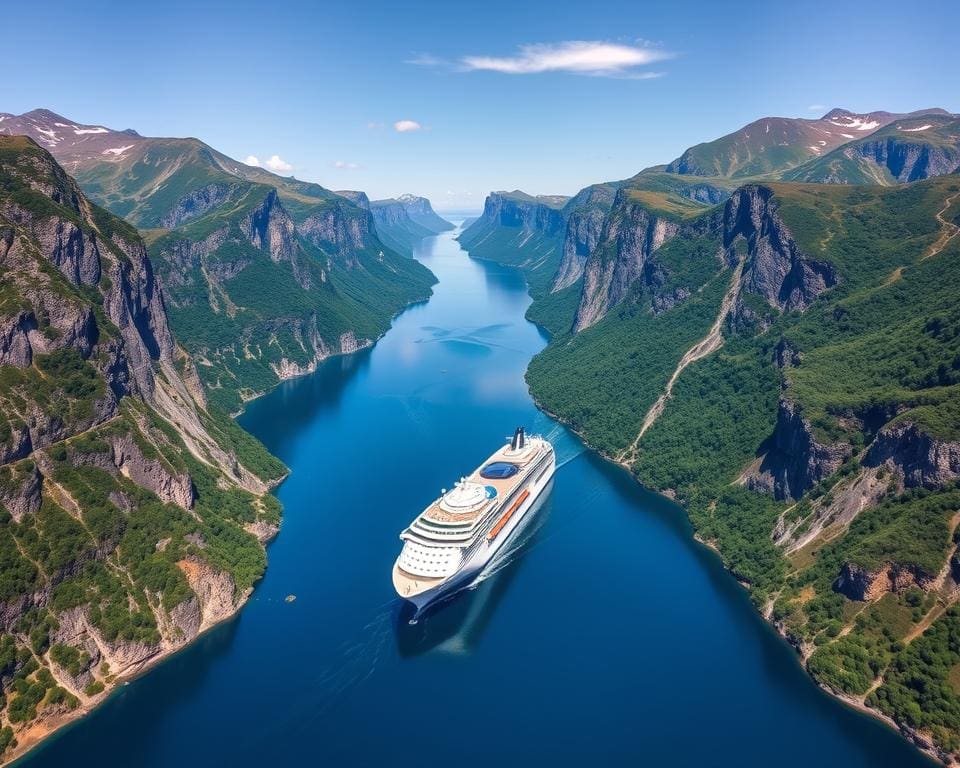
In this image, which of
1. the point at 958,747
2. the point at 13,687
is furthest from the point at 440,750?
the point at 958,747

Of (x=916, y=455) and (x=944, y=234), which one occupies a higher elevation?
(x=944, y=234)

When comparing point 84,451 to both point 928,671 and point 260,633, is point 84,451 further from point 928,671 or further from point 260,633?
point 928,671

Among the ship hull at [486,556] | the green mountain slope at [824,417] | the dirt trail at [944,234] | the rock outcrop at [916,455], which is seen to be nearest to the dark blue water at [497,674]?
the ship hull at [486,556]

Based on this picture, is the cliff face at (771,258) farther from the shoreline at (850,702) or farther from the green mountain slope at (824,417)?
the shoreline at (850,702)

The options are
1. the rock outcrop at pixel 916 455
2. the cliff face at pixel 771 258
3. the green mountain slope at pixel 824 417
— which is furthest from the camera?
the cliff face at pixel 771 258

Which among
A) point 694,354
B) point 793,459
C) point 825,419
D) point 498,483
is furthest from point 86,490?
point 694,354

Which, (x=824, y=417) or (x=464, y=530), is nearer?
(x=464, y=530)

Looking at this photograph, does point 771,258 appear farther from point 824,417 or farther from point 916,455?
point 916,455
